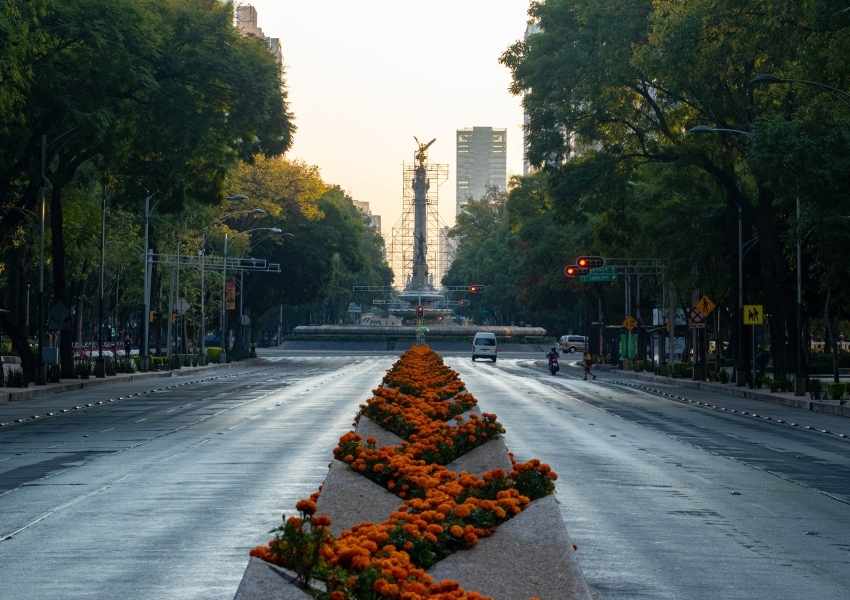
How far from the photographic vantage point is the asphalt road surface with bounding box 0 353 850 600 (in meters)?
13.4

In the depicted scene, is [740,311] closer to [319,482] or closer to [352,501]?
[319,482]

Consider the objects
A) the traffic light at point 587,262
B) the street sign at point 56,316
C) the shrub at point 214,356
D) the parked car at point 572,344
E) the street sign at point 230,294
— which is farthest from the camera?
the parked car at point 572,344

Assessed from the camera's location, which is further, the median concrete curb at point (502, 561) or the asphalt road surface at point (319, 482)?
the asphalt road surface at point (319, 482)

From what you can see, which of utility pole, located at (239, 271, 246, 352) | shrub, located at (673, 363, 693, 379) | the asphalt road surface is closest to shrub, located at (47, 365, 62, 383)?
the asphalt road surface

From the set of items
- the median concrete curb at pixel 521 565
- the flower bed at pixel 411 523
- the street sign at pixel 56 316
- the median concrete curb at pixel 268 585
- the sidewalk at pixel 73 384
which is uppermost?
the street sign at pixel 56 316

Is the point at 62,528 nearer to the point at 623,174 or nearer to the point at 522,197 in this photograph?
the point at 623,174

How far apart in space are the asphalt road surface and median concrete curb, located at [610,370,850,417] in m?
2.77

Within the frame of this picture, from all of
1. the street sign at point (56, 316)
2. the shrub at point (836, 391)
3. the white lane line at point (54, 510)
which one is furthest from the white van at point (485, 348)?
the white lane line at point (54, 510)

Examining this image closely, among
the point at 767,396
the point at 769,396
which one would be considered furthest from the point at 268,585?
the point at 767,396

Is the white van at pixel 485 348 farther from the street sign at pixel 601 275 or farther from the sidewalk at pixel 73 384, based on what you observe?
the sidewalk at pixel 73 384

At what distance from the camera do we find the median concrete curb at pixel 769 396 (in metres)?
46.3

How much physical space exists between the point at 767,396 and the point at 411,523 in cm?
4629

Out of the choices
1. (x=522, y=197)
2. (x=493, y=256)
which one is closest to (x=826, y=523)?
(x=522, y=197)

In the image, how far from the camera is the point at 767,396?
5488 centimetres
